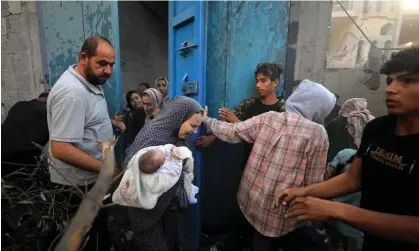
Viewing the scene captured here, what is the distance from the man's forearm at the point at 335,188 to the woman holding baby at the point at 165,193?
3.03ft

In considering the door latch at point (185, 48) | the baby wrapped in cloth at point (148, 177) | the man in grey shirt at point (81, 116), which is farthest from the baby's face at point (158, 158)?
the door latch at point (185, 48)

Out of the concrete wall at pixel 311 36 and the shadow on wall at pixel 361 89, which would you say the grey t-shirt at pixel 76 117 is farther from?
the shadow on wall at pixel 361 89

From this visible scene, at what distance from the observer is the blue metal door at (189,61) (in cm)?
217

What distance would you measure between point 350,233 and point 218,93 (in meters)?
1.87

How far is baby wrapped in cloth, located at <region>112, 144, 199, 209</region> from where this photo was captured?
4.82 feet

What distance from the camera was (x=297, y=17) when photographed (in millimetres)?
2600

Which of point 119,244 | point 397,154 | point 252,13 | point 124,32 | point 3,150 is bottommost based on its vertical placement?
point 119,244

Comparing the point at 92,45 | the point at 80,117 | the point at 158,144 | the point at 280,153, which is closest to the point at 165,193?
the point at 158,144

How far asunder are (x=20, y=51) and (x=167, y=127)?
7.89ft

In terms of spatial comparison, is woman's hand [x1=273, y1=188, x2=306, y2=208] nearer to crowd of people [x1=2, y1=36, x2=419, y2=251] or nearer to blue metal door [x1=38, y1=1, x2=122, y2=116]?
crowd of people [x1=2, y1=36, x2=419, y2=251]

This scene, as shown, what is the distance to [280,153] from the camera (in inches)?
69.2

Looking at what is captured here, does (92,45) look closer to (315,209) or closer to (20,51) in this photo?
(315,209)

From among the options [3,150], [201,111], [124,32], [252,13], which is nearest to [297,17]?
[252,13]

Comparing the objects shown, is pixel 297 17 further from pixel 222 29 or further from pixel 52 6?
pixel 52 6
